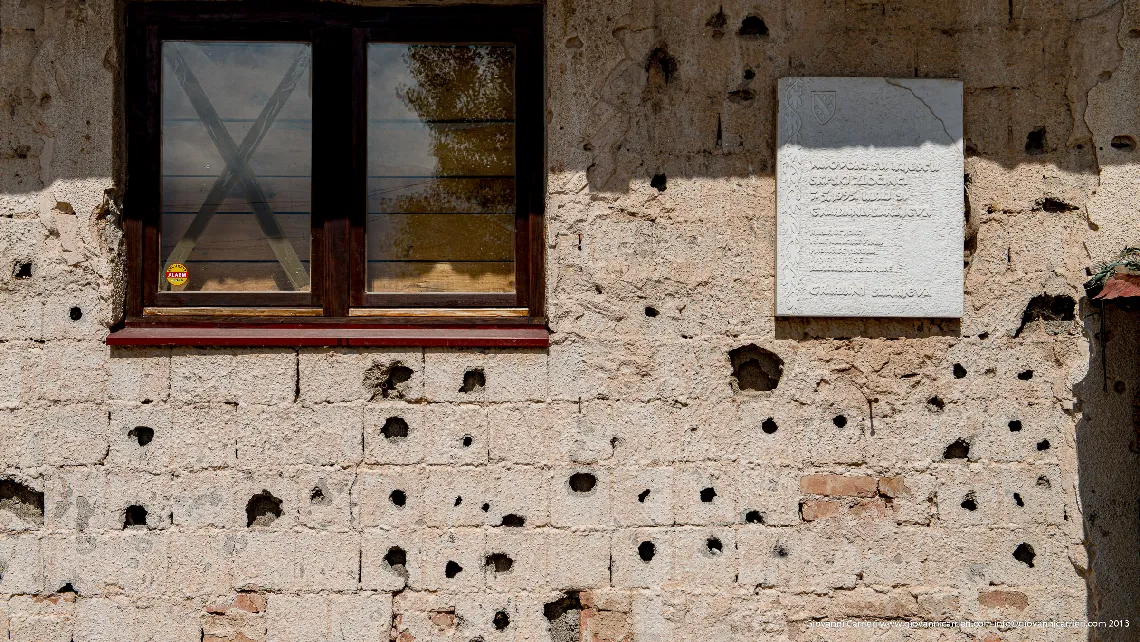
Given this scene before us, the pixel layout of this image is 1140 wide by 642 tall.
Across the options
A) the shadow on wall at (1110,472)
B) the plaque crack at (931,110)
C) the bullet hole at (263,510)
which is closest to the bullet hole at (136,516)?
the bullet hole at (263,510)

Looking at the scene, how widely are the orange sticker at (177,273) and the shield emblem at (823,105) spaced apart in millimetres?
2630

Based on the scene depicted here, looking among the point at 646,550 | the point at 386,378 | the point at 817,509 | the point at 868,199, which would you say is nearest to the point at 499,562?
the point at 646,550

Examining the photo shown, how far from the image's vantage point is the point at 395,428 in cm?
313

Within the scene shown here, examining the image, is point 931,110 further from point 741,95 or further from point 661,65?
point 661,65

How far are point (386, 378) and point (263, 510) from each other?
71 cm

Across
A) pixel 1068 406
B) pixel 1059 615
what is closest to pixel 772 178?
pixel 1068 406

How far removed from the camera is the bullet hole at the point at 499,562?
310cm

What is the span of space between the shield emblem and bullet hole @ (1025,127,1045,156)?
812mm

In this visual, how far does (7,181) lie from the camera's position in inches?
122

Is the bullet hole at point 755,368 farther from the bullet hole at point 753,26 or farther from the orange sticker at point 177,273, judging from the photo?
the orange sticker at point 177,273

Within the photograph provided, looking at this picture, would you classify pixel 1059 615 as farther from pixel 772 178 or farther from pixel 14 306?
pixel 14 306

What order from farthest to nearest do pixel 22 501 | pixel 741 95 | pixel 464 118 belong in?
pixel 464 118 < pixel 741 95 < pixel 22 501

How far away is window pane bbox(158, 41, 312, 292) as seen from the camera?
3.26 meters

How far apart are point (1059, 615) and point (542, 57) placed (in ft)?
9.94
